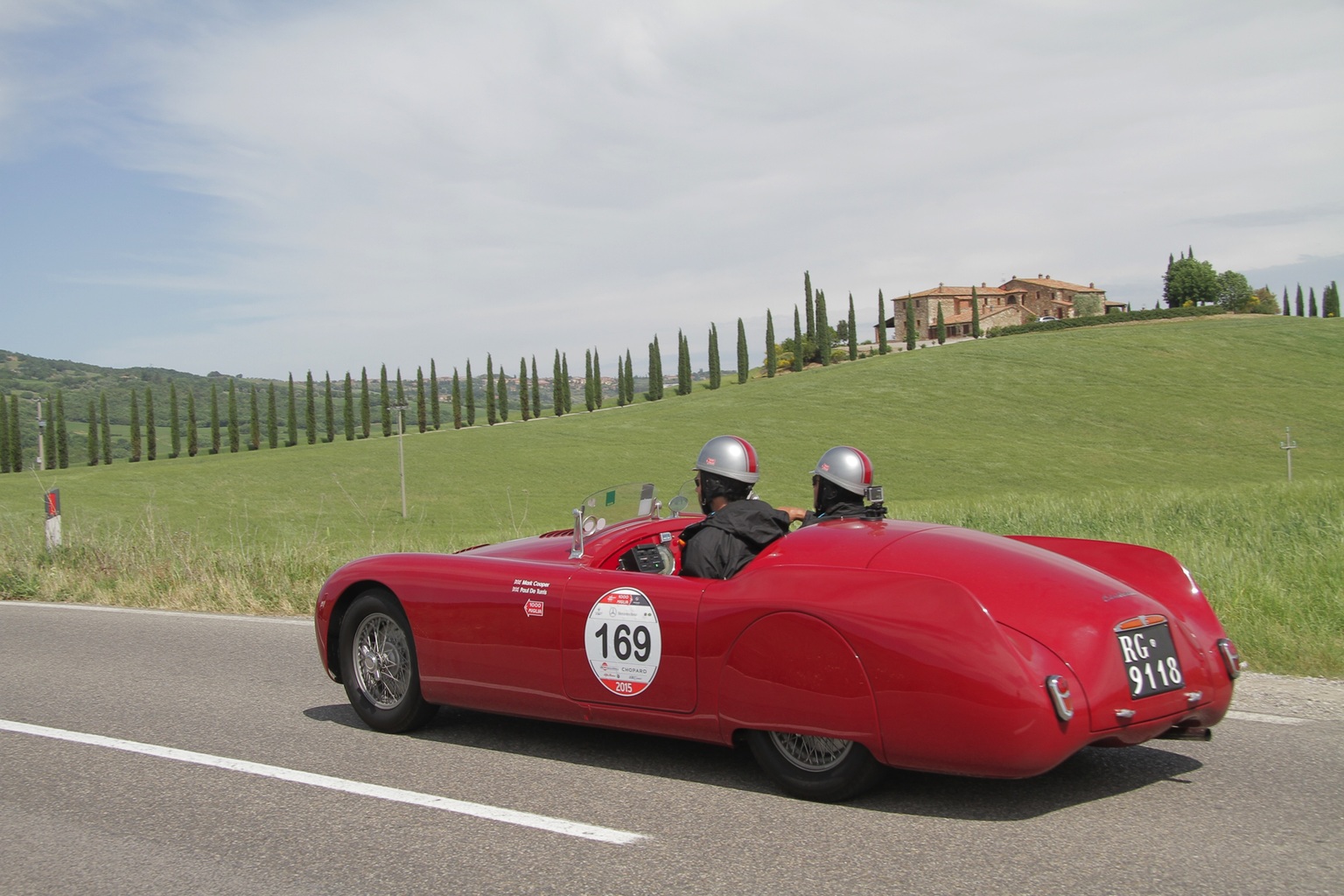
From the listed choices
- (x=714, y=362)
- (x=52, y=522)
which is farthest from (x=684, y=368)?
(x=52, y=522)

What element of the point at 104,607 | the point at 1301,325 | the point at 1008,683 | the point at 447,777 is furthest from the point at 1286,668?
the point at 1301,325

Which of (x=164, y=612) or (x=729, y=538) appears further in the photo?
(x=164, y=612)

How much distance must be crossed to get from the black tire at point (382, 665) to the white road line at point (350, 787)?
0.76 m

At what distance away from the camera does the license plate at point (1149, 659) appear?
411 centimetres

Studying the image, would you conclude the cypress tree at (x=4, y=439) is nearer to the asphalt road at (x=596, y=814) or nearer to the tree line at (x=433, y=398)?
the tree line at (x=433, y=398)

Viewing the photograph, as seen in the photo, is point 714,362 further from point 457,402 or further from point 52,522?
point 52,522

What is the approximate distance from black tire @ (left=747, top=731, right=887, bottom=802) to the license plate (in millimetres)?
1034

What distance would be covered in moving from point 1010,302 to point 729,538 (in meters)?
166

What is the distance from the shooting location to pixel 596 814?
427 cm

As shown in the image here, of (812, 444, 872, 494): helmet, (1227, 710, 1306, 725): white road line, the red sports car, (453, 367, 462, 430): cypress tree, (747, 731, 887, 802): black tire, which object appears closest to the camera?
the red sports car

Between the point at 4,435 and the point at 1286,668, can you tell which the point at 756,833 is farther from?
the point at 4,435

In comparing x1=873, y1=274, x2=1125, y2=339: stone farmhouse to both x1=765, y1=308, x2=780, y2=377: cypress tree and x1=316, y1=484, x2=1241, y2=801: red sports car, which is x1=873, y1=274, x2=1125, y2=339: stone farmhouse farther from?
x1=316, y1=484, x2=1241, y2=801: red sports car

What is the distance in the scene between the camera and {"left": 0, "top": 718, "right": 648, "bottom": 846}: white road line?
13.3 feet

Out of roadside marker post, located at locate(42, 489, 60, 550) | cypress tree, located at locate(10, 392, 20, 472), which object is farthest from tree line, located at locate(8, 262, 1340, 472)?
roadside marker post, located at locate(42, 489, 60, 550)
